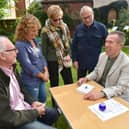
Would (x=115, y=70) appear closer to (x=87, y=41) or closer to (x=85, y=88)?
(x=85, y=88)

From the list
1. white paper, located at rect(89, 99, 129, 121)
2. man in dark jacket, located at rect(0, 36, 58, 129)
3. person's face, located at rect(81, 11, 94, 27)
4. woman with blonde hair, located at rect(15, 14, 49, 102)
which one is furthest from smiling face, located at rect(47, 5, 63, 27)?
white paper, located at rect(89, 99, 129, 121)

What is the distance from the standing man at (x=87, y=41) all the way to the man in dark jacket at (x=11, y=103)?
5.31 ft

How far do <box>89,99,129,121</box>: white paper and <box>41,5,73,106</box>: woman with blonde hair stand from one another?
1.55 m

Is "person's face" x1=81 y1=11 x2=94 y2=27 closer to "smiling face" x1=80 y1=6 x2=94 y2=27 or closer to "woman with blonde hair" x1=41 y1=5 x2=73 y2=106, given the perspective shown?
"smiling face" x1=80 y1=6 x2=94 y2=27

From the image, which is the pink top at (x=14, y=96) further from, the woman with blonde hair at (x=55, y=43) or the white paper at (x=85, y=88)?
the woman with blonde hair at (x=55, y=43)

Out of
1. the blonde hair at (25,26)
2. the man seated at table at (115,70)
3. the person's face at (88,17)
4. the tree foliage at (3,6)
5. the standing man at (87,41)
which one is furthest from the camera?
the tree foliage at (3,6)

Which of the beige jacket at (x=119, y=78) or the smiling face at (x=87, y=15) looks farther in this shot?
the smiling face at (x=87, y=15)

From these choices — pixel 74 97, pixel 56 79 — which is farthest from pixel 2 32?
pixel 74 97

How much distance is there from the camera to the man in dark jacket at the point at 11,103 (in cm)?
230

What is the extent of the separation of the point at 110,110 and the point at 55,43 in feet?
5.78

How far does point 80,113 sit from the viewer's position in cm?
254

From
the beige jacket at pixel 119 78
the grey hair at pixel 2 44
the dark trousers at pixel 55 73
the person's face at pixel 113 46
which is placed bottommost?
the dark trousers at pixel 55 73

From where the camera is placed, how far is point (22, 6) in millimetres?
11102

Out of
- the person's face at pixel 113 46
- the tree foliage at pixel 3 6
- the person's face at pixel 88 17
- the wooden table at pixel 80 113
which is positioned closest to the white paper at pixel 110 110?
the wooden table at pixel 80 113
